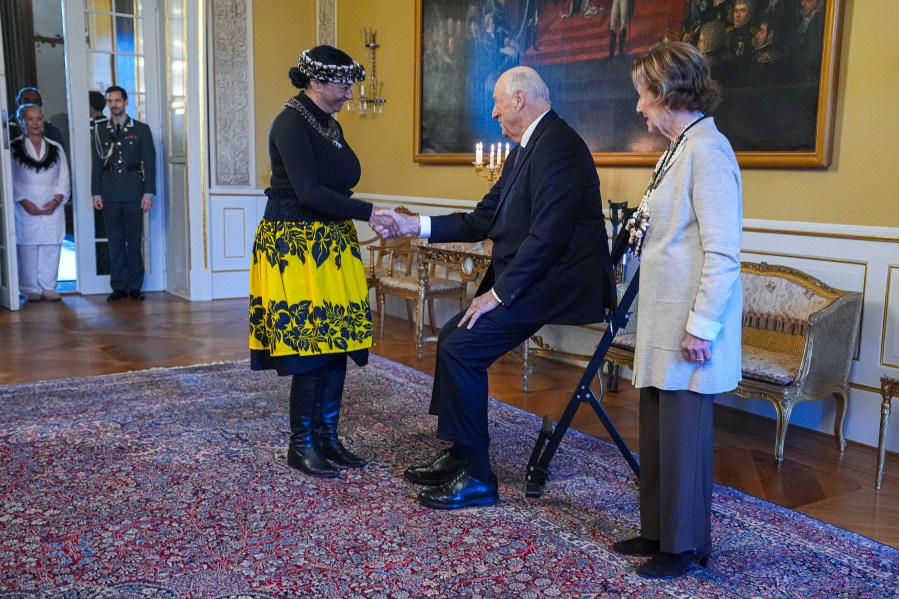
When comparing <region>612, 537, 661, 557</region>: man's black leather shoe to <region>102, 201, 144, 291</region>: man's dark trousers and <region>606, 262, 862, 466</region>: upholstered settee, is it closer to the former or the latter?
<region>606, 262, 862, 466</region>: upholstered settee

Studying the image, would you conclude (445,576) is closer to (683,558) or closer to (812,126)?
(683,558)

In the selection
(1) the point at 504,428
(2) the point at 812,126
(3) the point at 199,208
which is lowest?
(1) the point at 504,428

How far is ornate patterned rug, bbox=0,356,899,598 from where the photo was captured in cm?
226

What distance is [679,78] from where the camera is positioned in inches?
83.8

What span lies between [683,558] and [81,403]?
2.97 m

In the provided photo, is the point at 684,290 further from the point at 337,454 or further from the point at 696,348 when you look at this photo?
the point at 337,454

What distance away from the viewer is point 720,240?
2.04 m

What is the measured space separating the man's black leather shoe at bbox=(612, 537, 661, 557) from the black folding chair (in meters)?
0.39

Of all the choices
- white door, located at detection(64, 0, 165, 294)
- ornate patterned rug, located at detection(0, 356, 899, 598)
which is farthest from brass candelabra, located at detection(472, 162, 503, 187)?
white door, located at detection(64, 0, 165, 294)

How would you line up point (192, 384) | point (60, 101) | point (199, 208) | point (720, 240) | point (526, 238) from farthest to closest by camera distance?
point (60, 101)
point (199, 208)
point (192, 384)
point (526, 238)
point (720, 240)

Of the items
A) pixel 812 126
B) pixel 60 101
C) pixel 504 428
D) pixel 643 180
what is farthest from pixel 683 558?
pixel 60 101

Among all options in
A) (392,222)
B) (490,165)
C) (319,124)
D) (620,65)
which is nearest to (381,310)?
(490,165)

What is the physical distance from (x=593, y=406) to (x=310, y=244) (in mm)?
1148

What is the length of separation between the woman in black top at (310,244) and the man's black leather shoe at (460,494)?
46cm
